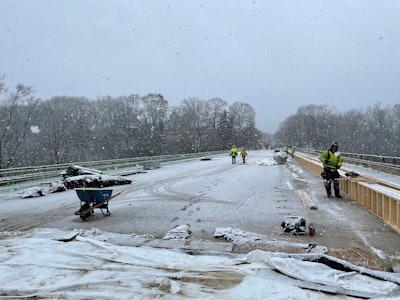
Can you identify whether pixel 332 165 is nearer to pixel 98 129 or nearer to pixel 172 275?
pixel 172 275

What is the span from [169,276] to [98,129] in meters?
86.7

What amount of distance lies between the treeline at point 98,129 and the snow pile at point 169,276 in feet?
135

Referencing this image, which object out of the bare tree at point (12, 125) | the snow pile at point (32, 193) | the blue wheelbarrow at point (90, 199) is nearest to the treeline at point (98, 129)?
the bare tree at point (12, 125)

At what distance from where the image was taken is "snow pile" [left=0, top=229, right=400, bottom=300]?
14.6 feet

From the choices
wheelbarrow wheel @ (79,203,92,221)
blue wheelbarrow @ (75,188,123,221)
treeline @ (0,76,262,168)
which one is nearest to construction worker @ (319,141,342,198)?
blue wheelbarrow @ (75,188,123,221)

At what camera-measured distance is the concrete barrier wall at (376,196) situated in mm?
8055

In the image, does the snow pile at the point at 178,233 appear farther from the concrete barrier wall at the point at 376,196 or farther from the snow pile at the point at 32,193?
the snow pile at the point at 32,193

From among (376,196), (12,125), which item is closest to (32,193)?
(376,196)

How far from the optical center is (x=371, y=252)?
6.39 meters

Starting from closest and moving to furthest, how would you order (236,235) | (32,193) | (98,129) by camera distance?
(236,235), (32,193), (98,129)

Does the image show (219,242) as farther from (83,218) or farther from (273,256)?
(83,218)

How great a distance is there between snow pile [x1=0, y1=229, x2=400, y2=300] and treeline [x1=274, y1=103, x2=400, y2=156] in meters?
99.3

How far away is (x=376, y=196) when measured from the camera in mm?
9594

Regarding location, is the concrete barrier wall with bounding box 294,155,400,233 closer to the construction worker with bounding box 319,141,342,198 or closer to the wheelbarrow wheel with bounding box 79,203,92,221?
the construction worker with bounding box 319,141,342,198
